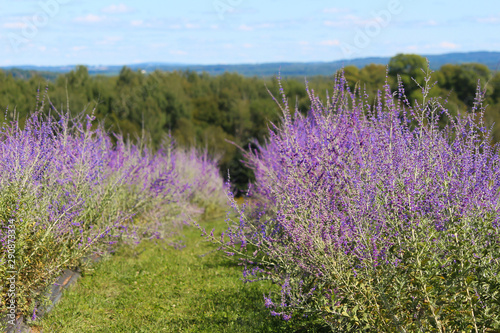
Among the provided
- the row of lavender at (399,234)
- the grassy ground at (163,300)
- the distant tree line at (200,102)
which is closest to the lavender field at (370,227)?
the row of lavender at (399,234)

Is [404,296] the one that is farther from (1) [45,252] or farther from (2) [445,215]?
(1) [45,252]

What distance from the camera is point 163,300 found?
23.6 feet

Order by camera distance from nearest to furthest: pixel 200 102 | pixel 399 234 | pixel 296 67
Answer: pixel 399 234
pixel 200 102
pixel 296 67

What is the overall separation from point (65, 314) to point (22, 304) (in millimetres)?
860

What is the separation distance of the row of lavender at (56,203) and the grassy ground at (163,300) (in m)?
0.47

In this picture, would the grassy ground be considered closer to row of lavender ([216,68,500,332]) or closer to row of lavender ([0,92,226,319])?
row of lavender ([0,92,226,319])

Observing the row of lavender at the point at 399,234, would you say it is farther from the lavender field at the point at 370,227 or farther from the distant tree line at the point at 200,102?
the distant tree line at the point at 200,102

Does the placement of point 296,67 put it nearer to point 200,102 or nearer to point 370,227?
point 200,102

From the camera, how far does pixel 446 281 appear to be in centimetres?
364

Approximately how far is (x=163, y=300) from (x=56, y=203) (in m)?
2.19

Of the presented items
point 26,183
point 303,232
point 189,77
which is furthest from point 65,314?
point 189,77

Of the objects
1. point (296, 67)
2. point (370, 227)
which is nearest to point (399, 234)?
point (370, 227)

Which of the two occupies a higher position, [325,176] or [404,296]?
[325,176]

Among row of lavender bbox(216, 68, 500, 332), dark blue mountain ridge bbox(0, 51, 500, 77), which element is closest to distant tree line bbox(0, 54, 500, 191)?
dark blue mountain ridge bbox(0, 51, 500, 77)
